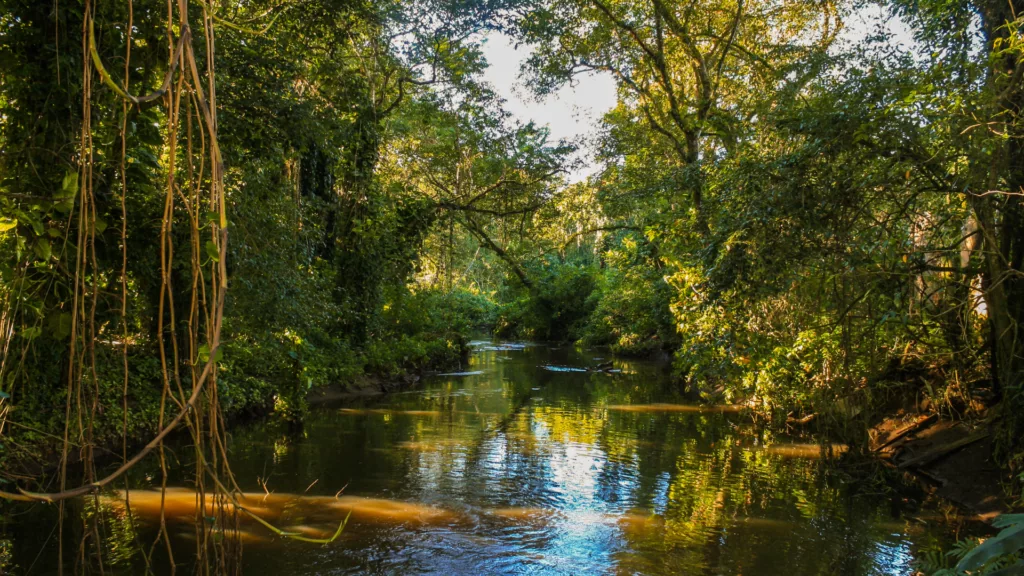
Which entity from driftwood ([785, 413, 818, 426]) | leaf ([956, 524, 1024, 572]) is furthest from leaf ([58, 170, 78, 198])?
driftwood ([785, 413, 818, 426])

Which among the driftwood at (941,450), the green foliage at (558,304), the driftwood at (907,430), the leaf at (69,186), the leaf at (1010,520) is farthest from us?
the green foliage at (558,304)

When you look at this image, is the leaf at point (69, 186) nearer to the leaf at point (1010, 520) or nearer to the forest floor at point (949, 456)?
the leaf at point (1010, 520)

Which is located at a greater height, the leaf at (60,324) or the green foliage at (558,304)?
the green foliage at (558,304)

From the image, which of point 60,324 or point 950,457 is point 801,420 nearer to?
point 950,457

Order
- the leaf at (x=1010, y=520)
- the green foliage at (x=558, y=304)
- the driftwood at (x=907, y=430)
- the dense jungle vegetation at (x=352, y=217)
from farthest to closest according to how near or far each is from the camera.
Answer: the green foliage at (x=558, y=304), the driftwood at (x=907, y=430), the dense jungle vegetation at (x=352, y=217), the leaf at (x=1010, y=520)

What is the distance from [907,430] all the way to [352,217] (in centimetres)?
1132

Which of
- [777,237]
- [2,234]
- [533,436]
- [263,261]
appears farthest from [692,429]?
[2,234]

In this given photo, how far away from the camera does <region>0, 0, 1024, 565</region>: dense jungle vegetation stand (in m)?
3.98

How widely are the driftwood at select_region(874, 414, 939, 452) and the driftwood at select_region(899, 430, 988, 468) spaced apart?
42 centimetres

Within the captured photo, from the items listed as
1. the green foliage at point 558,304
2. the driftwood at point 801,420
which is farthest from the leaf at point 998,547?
the green foliage at point 558,304

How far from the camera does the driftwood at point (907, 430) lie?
8.93 meters

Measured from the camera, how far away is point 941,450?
8367 millimetres

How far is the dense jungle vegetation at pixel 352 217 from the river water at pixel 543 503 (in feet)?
3.11

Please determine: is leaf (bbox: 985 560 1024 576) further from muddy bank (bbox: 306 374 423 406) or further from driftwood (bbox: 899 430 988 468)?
muddy bank (bbox: 306 374 423 406)
